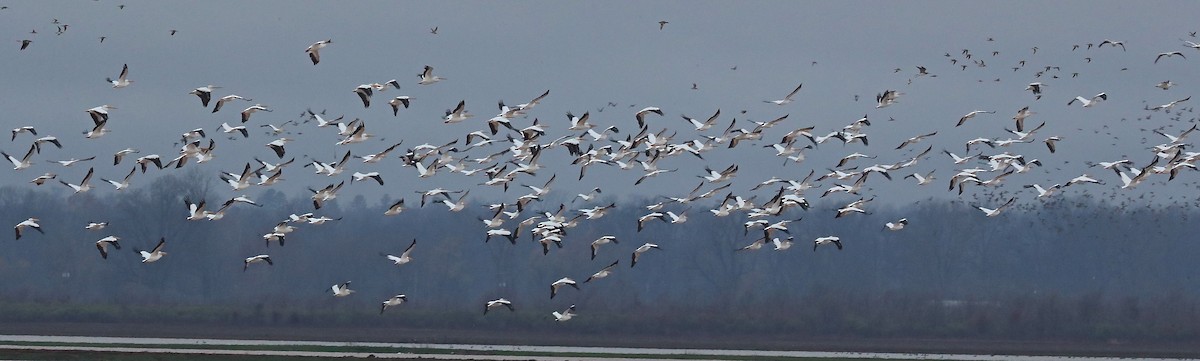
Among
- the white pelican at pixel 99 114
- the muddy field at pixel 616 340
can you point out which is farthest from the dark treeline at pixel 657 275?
the white pelican at pixel 99 114

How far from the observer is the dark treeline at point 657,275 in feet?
248

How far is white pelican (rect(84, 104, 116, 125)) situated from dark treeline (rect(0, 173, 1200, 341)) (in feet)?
77.2

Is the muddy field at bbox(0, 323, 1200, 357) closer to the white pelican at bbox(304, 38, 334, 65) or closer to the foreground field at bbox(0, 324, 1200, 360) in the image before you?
the foreground field at bbox(0, 324, 1200, 360)

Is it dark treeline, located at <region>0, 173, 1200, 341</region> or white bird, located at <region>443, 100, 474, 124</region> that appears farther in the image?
dark treeline, located at <region>0, 173, 1200, 341</region>

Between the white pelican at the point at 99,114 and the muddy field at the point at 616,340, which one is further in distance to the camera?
the muddy field at the point at 616,340

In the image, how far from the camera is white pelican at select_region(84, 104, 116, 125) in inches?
2020

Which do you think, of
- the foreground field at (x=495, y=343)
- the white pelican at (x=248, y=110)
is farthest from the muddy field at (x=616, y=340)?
the white pelican at (x=248, y=110)

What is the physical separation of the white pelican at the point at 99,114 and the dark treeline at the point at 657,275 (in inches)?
926

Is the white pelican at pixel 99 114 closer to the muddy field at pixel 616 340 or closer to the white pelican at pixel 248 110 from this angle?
the white pelican at pixel 248 110

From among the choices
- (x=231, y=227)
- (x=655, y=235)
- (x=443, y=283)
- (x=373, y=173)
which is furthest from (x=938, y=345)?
(x=231, y=227)

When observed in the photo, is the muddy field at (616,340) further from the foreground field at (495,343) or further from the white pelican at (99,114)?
the white pelican at (99,114)

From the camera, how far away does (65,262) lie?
11288cm

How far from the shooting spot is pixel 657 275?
393ft

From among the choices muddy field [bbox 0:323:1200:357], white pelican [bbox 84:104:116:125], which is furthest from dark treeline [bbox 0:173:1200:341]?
white pelican [bbox 84:104:116:125]
